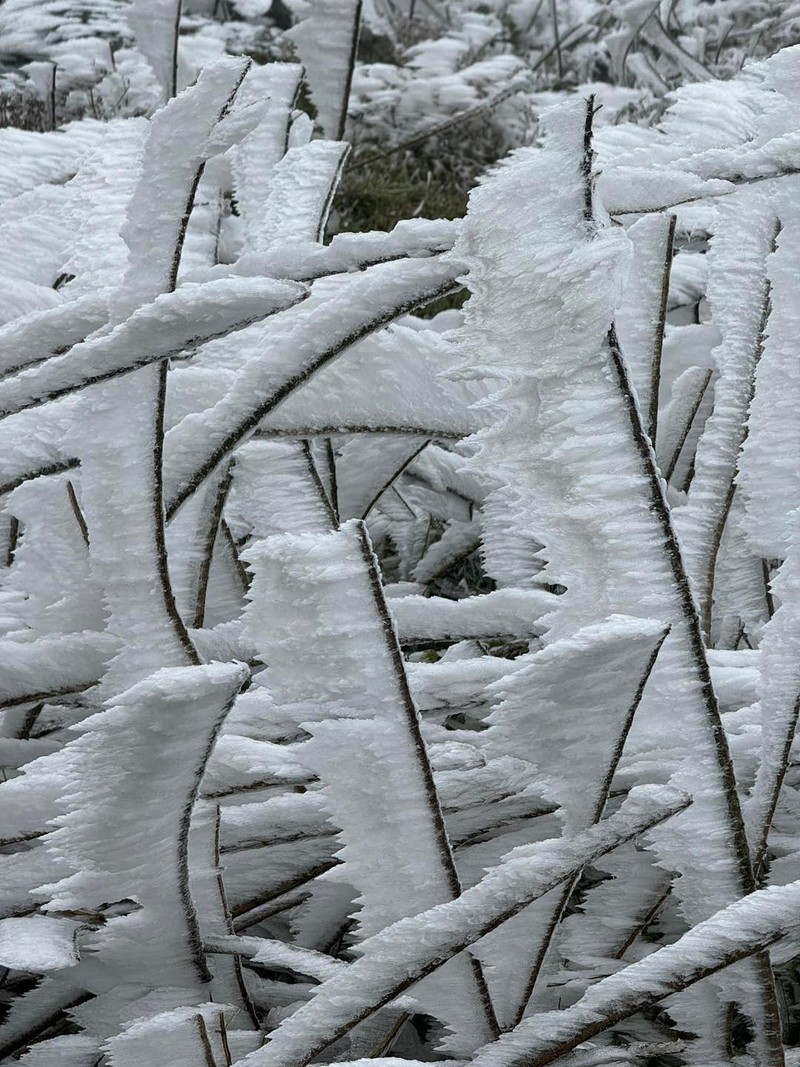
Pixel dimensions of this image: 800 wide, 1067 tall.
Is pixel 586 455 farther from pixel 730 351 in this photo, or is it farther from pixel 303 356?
pixel 730 351

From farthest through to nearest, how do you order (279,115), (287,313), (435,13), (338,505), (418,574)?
(435,13), (279,115), (418,574), (338,505), (287,313)

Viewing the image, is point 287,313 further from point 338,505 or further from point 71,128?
point 71,128

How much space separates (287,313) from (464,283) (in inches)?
7.5

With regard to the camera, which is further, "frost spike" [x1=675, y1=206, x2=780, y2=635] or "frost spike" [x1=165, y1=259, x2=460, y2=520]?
"frost spike" [x1=675, y1=206, x2=780, y2=635]

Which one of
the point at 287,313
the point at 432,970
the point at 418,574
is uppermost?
the point at 287,313

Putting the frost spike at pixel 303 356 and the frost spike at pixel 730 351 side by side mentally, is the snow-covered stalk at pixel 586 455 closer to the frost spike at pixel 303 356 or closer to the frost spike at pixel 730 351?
the frost spike at pixel 303 356

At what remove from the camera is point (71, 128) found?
1.04 m

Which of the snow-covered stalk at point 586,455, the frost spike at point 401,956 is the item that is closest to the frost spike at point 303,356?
the snow-covered stalk at point 586,455

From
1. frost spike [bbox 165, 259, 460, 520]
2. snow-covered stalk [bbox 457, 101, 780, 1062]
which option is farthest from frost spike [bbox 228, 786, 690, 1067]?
frost spike [bbox 165, 259, 460, 520]

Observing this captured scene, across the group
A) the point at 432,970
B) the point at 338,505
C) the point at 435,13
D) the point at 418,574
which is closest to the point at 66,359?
the point at 432,970

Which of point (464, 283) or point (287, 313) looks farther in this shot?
point (287, 313)

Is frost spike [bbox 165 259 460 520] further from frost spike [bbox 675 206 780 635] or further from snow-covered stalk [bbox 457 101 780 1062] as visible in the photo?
frost spike [bbox 675 206 780 635]

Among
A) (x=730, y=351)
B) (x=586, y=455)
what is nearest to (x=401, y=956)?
(x=586, y=455)

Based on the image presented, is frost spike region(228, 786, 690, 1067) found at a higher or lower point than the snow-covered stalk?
lower
